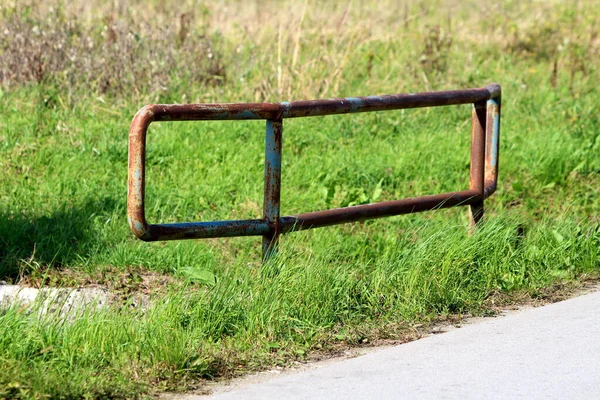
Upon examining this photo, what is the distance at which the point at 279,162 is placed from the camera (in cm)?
483

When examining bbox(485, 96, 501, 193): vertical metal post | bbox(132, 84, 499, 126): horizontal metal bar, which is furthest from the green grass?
bbox(132, 84, 499, 126): horizontal metal bar

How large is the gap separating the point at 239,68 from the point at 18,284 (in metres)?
4.71

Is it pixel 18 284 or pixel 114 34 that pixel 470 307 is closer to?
pixel 18 284

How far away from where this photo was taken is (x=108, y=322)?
428cm

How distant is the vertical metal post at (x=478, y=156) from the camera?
5871 mm

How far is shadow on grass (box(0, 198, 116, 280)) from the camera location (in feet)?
18.8

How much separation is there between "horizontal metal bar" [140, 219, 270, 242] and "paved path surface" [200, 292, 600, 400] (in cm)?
84

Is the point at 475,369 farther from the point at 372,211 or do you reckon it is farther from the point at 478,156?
the point at 478,156

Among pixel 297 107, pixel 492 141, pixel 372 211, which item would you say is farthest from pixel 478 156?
pixel 297 107

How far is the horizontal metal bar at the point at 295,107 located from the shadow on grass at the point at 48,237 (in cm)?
152

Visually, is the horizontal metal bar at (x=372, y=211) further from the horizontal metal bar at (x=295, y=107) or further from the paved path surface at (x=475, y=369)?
the paved path surface at (x=475, y=369)

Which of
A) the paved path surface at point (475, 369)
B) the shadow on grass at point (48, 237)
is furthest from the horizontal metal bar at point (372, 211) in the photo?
the shadow on grass at point (48, 237)

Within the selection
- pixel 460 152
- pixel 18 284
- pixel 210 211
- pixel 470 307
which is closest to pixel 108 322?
pixel 18 284

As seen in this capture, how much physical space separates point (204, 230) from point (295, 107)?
755mm
